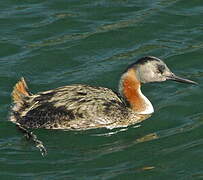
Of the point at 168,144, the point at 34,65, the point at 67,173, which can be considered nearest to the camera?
the point at 67,173

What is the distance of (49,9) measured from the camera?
18.2 m

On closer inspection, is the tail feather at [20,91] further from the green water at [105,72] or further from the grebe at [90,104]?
the green water at [105,72]

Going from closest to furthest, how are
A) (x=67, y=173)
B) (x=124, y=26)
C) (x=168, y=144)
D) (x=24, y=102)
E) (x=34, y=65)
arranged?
(x=67, y=173), (x=168, y=144), (x=24, y=102), (x=34, y=65), (x=124, y=26)

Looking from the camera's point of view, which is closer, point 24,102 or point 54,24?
point 24,102

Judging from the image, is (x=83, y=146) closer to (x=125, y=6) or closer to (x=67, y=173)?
(x=67, y=173)

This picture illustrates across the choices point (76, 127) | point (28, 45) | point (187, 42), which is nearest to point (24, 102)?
point (76, 127)

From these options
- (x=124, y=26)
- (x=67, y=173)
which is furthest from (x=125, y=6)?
(x=67, y=173)

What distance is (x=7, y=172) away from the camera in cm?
1218

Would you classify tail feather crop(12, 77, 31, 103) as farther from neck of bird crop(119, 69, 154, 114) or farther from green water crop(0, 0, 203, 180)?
neck of bird crop(119, 69, 154, 114)

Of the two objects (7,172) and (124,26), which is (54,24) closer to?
(124,26)

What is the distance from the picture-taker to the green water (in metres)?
12.3

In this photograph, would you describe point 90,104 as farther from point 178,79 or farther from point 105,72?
point 105,72

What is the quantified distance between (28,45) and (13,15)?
149cm

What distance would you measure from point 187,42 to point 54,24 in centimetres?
271
